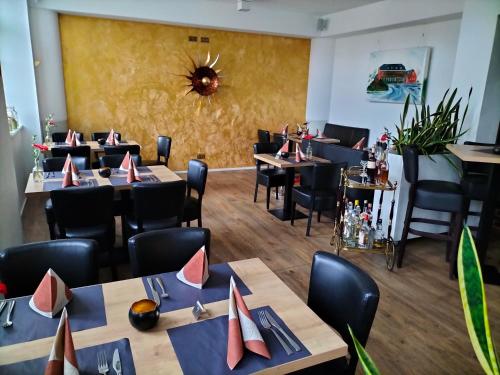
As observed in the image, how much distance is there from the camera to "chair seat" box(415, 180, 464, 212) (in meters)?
3.06

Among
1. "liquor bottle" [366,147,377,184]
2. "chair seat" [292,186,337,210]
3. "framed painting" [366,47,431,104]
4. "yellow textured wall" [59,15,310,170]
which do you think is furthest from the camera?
"yellow textured wall" [59,15,310,170]


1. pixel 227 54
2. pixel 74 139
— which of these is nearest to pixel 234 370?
pixel 74 139

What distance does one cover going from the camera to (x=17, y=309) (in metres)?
1.34

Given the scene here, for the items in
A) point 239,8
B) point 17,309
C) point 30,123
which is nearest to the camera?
point 17,309

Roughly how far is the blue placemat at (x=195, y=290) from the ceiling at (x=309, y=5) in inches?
232

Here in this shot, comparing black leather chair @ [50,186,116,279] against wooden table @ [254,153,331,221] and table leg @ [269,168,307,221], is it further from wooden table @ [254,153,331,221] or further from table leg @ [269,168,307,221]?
table leg @ [269,168,307,221]

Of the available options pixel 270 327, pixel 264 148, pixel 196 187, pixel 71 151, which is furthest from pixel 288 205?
pixel 270 327

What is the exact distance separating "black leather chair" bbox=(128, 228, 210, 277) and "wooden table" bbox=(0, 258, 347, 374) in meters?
0.20

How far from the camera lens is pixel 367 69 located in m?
6.83

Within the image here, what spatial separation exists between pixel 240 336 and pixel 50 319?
70 cm

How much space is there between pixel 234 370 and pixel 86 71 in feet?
20.2

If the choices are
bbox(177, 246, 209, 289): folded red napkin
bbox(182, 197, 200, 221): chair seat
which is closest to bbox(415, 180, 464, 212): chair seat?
bbox(182, 197, 200, 221): chair seat

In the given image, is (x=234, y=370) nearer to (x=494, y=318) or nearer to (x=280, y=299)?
(x=280, y=299)

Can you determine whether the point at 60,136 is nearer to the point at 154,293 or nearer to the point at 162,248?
the point at 162,248
